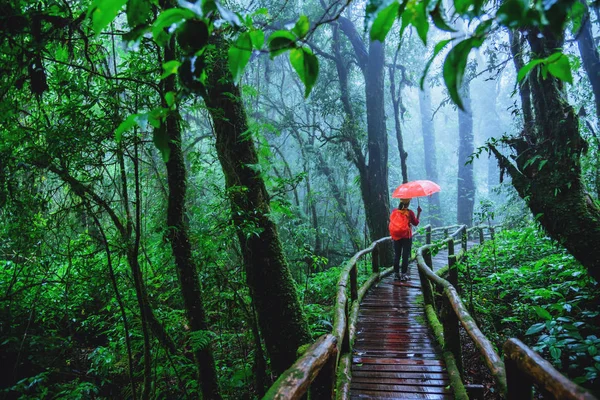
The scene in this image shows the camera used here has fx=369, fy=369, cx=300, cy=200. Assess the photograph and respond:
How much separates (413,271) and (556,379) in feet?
29.1

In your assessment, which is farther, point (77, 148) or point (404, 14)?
point (77, 148)

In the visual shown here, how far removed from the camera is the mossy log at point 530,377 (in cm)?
164

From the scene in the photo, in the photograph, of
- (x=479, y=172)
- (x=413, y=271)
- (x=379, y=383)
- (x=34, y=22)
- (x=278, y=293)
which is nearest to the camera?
(x=34, y=22)

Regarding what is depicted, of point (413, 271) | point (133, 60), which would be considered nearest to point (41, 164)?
point (133, 60)

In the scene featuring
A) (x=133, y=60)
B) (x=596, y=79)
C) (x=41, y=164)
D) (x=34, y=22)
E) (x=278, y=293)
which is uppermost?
(x=596, y=79)

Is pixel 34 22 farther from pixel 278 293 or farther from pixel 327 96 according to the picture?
pixel 327 96

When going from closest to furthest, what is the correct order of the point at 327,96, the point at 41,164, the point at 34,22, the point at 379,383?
the point at 34,22 → the point at 41,164 → the point at 379,383 → the point at 327,96

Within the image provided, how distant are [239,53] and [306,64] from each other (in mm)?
203

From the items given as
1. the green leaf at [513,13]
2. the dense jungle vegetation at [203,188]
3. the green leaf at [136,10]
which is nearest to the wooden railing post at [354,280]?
the dense jungle vegetation at [203,188]

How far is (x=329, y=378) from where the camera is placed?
301 centimetres

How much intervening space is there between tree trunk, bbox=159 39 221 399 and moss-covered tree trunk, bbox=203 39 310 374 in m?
0.66

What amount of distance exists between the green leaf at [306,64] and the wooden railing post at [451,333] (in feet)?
13.5

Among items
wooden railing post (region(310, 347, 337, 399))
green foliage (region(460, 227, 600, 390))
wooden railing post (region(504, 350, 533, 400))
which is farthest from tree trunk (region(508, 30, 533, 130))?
wooden railing post (region(310, 347, 337, 399))

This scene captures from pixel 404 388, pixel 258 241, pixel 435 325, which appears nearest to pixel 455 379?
pixel 404 388
